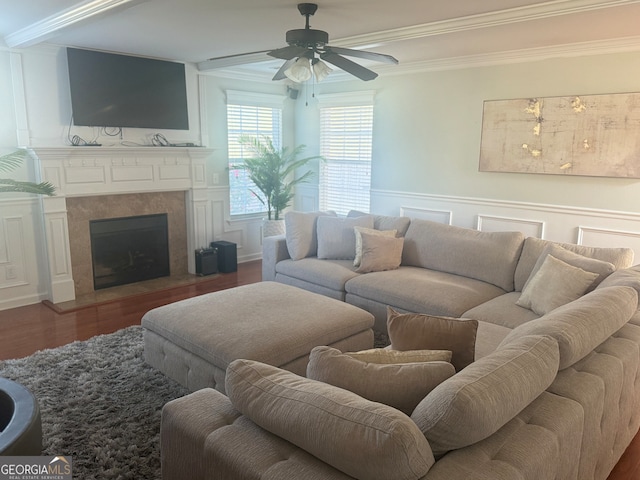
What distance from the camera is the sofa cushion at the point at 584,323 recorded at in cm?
179

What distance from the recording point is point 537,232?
4.80 m

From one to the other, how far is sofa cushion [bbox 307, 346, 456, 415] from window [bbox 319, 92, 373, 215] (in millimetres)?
4768

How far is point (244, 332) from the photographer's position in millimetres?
2803

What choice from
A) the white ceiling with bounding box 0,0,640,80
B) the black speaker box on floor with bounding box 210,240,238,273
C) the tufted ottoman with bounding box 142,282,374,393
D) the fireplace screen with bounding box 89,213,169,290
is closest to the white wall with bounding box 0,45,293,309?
the white ceiling with bounding box 0,0,640,80

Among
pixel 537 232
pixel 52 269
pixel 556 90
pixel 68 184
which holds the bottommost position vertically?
pixel 52 269

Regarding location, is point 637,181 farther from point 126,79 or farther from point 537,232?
point 126,79

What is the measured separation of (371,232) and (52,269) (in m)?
3.13

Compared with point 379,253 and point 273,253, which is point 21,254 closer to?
point 273,253

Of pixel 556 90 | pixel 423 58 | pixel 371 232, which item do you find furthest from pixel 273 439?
pixel 423 58

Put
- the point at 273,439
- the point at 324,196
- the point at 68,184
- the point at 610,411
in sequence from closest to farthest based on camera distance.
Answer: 1. the point at 273,439
2. the point at 610,411
3. the point at 68,184
4. the point at 324,196

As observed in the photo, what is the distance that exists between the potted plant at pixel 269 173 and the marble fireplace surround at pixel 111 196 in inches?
24.6

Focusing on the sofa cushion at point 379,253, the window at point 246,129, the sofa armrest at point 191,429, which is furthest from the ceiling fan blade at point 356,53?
the window at point 246,129

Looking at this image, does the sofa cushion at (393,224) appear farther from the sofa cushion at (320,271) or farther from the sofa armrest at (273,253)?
the sofa armrest at (273,253)

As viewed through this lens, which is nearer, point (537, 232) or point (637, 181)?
point (637, 181)
